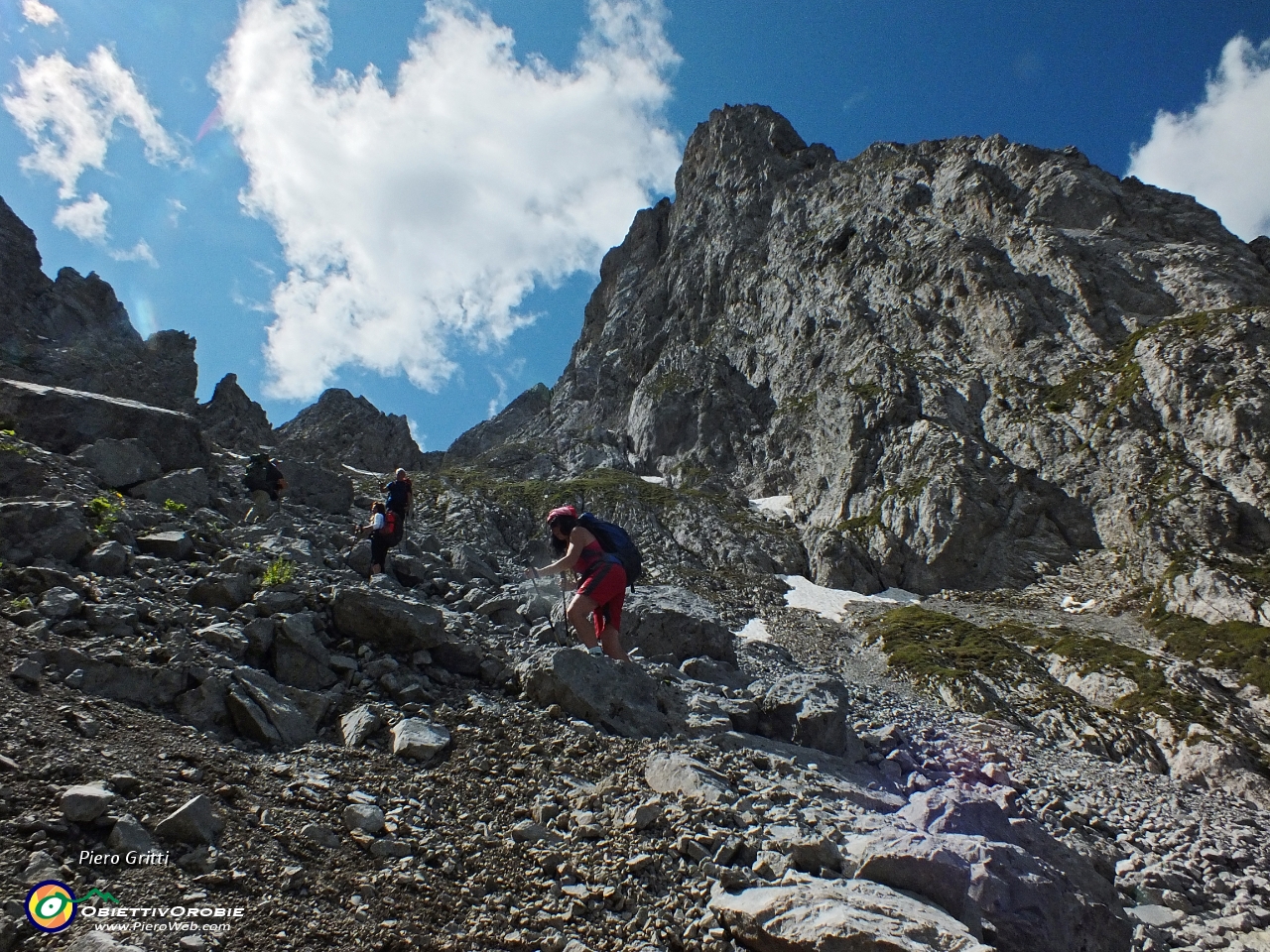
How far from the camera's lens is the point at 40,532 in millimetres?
9922

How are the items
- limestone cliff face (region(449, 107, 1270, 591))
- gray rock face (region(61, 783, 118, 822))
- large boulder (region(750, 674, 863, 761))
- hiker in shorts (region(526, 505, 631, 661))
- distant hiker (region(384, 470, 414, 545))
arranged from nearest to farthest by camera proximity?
1. gray rock face (region(61, 783, 118, 822))
2. hiker in shorts (region(526, 505, 631, 661))
3. large boulder (region(750, 674, 863, 761))
4. distant hiker (region(384, 470, 414, 545))
5. limestone cliff face (region(449, 107, 1270, 591))

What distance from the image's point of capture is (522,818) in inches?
271

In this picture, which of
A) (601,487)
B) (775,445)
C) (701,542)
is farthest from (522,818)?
(775,445)

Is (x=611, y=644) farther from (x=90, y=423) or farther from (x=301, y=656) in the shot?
(x=90, y=423)

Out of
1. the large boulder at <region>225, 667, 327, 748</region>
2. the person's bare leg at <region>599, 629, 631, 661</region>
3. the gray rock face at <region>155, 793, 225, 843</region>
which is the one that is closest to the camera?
the gray rock face at <region>155, 793, 225, 843</region>

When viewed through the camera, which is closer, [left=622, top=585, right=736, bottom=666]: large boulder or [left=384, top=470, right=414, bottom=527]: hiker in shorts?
[left=384, top=470, right=414, bottom=527]: hiker in shorts

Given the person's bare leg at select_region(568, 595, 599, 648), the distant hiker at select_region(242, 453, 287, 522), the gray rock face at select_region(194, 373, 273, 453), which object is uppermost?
the gray rock face at select_region(194, 373, 273, 453)

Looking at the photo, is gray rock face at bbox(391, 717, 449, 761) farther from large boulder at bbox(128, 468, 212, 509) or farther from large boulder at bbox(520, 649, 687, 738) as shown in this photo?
large boulder at bbox(128, 468, 212, 509)

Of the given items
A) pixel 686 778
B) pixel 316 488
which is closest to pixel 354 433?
pixel 316 488

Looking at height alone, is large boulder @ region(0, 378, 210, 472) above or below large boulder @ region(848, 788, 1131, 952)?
above

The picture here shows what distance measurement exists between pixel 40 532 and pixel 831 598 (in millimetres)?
58787

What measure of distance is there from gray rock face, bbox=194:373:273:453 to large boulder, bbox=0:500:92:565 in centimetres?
7440

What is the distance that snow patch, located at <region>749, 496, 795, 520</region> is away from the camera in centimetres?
8525

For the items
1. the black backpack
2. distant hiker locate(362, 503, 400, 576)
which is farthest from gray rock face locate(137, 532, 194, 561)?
the black backpack
